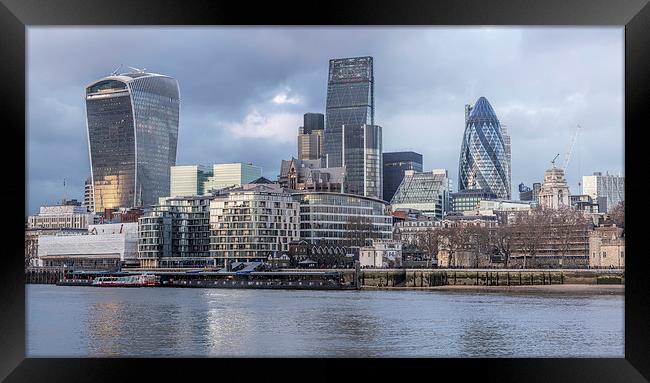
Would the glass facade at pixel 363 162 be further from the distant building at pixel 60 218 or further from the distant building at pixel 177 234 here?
the distant building at pixel 177 234

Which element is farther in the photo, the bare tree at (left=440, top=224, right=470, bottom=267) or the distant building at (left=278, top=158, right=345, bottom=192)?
the distant building at (left=278, top=158, right=345, bottom=192)

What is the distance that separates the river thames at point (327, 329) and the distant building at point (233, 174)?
37.4m

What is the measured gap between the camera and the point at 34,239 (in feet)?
182

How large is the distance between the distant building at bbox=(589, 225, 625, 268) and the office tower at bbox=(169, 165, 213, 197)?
32.3 meters

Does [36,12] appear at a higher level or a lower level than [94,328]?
higher

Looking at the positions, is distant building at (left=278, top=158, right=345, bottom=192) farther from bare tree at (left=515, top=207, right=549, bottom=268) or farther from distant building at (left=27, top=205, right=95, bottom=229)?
bare tree at (left=515, top=207, right=549, bottom=268)

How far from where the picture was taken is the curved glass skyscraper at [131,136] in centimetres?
6981

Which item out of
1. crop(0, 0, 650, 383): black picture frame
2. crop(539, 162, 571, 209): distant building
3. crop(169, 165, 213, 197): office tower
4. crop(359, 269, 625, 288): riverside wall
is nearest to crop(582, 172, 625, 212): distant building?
crop(539, 162, 571, 209): distant building

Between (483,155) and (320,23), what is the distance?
86020 mm

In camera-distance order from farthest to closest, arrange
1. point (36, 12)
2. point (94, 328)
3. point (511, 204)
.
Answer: point (511, 204), point (94, 328), point (36, 12)

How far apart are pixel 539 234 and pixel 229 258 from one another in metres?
15.3

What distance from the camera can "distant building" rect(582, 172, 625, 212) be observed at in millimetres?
66688
